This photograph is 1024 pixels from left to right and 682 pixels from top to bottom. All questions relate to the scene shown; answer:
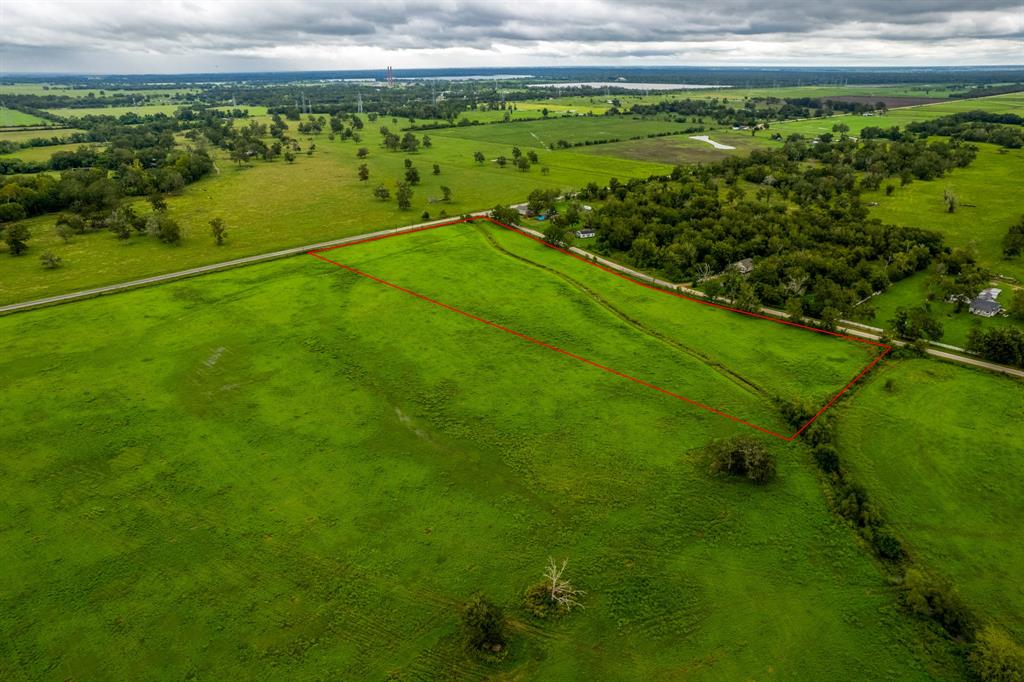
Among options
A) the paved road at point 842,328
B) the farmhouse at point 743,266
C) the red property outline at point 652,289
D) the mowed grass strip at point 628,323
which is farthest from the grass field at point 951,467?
the farmhouse at point 743,266

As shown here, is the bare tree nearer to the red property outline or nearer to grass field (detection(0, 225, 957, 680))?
grass field (detection(0, 225, 957, 680))

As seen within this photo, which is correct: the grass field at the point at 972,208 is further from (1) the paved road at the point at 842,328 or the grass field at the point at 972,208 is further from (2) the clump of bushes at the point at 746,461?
(2) the clump of bushes at the point at 746,461

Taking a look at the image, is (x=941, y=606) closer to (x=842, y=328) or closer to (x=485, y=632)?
(x=485, y=632)

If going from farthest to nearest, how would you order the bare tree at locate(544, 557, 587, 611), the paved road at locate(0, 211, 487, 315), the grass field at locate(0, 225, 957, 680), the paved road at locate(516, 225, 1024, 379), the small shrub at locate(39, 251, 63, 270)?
the small shrub at locate(39, 251, 63, 270) → the paved road at locate(0, 211, 487, 315) → the paved road at locate(516, 225, 1024, 379) → the bare tree at locate(544, 557, 587, 611) → the grass field at locate(0, 225, 957, 680)

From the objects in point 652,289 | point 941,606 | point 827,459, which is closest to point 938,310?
point 652,289

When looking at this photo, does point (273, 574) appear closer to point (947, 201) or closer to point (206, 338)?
point (206, 338)

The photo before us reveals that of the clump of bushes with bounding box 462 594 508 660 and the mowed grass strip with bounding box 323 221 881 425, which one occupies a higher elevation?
the mowed grass strip with bounding box 323 221 881 425

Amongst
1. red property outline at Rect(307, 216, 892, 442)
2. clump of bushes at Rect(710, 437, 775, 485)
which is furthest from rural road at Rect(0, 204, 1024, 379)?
clump of bushes at Rect(710, 437, 775, 485)
